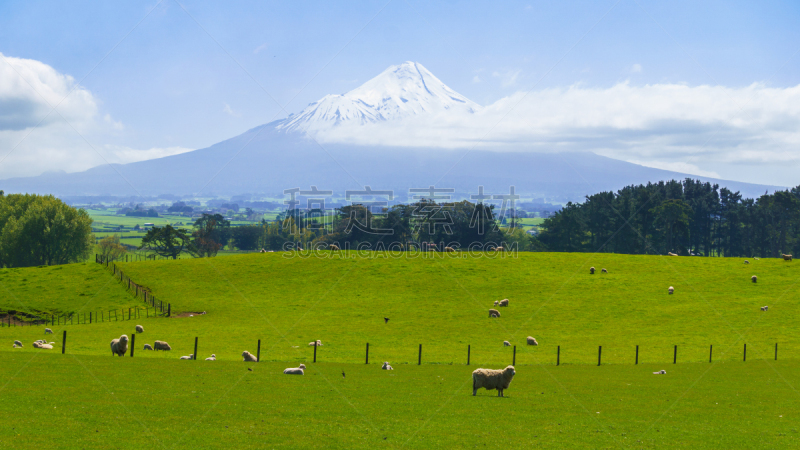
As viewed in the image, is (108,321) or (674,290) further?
(674,290)

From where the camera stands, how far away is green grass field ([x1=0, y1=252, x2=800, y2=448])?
12.8 meters

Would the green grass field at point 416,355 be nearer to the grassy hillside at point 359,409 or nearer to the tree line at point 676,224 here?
the grassy hillside at point 359,409

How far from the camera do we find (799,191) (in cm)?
12231

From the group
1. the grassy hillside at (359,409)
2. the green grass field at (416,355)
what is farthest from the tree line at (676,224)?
the grassy hillside at (359,409)

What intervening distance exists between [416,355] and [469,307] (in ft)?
57.3

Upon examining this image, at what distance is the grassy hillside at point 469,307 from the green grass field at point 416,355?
29cm

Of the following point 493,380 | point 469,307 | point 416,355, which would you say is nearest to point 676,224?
point 469,307

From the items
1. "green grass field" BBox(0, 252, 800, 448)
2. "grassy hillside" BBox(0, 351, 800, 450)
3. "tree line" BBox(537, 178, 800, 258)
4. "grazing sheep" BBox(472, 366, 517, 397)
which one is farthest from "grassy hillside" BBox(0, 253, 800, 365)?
"tree line" BBox(537, 178, 800, 258)

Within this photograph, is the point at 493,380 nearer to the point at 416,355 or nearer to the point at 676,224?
the point at 416,355

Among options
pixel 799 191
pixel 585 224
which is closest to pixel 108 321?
pixel 585 224

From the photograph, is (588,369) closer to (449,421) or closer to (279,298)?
(449,421)

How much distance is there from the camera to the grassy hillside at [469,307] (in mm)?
34031

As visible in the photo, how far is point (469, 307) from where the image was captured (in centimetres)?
4794

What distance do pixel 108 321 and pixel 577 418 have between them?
1603 inches
